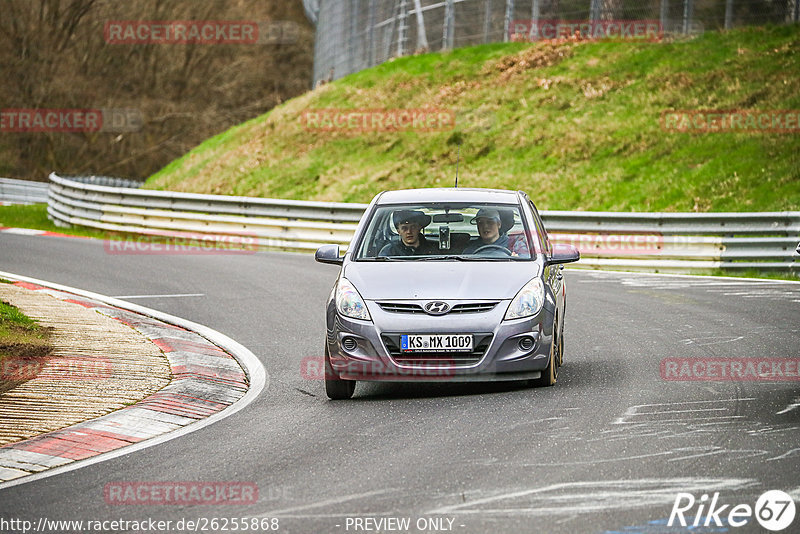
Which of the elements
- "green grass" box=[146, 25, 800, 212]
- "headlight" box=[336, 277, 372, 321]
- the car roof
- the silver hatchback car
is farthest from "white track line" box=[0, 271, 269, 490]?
"green grass" box=[146, 25, 800, 212]

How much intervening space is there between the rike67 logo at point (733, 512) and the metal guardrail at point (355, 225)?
10599mm

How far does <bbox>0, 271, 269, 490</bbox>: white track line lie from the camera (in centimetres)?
681

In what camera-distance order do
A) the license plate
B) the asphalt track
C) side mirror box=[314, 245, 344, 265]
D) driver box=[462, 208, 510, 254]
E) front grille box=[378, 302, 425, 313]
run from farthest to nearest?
1. driver box=[462, 208, 510, 254]
2. side mirror box=[314, 245, 344, 265]
3. front grille box=[378, 302, 425, 313]
4. the license plate
5. the asphalt track

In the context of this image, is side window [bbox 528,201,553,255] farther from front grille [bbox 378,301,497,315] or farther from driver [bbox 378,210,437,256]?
front grille [bbox 378,301,497,315]

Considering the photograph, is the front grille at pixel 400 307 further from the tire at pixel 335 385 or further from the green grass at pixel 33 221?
the green grass at pixel 33 221

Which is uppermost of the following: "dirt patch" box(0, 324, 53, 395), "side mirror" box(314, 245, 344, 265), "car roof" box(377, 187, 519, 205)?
"car roof" box(377, 187, 519, 205)

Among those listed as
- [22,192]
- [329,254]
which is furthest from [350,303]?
[22,192]

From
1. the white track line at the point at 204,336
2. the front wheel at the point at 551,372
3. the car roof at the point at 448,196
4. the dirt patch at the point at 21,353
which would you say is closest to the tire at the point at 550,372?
the front wheel at the point at 551,372

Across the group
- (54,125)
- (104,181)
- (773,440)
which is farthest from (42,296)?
(54,125)

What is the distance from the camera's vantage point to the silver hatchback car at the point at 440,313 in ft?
28.0

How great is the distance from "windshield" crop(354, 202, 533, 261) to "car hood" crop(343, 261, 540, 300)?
0.20 m

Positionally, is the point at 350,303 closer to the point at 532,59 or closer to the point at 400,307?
the point at 400,307

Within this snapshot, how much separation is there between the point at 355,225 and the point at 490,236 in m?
12.2

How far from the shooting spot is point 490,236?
9.70 m
